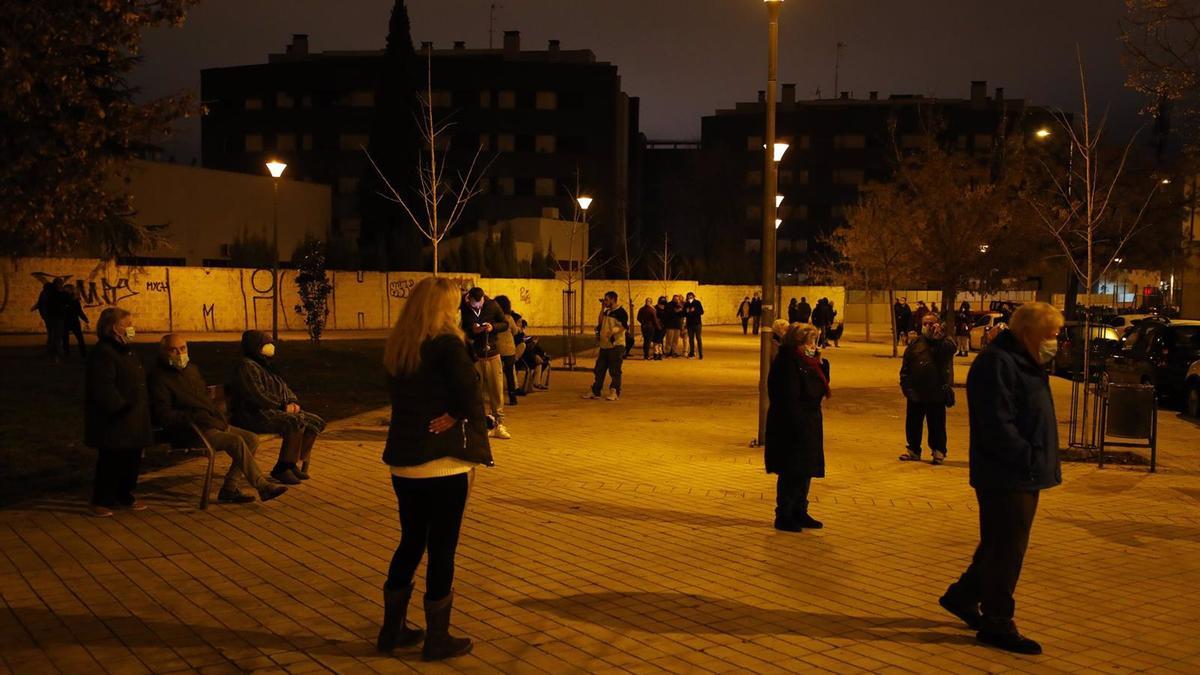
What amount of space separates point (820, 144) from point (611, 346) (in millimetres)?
71663

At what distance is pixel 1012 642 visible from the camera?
5.56 meters

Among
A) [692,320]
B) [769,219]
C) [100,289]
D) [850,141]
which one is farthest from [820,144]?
[769,219]

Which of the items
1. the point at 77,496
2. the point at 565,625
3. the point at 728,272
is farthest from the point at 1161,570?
the point at 728,272

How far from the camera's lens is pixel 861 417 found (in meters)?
15.9

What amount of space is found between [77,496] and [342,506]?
7.58ft

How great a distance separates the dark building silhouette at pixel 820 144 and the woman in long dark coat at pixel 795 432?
76.9 metres

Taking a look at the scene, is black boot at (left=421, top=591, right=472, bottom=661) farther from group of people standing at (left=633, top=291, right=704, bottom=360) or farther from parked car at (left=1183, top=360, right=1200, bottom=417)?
group of people standing at (left=633, top=291, right=704, bottom=360)

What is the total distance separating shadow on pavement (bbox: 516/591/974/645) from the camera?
579 cm

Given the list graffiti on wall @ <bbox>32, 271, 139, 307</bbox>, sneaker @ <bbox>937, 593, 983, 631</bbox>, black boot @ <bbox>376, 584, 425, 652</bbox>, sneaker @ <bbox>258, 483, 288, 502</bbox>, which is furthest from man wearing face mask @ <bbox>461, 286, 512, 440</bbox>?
graffiti on wall @ <bbox>32, 271, 139, 307</bbox>

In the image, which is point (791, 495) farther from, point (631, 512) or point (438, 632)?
point (438, 632)

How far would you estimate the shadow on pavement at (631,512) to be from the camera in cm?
852

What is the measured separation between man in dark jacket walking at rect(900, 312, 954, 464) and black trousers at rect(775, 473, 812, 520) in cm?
362

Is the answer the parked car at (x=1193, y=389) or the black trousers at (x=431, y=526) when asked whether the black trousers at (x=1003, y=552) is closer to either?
the black trousers at (x=431, y=526)

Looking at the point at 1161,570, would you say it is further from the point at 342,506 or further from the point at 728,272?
the point at 728,272
